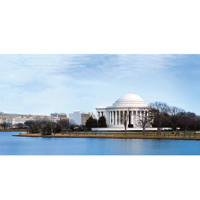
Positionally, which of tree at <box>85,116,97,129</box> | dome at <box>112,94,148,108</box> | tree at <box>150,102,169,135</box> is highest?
dome at <box>112,94,148,108</box>

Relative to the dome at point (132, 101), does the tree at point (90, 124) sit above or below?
below

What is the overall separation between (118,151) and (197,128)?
33312 millimetres

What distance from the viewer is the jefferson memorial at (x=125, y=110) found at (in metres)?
73.2

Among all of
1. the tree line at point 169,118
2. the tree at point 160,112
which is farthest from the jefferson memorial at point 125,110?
the tree at point 160,112

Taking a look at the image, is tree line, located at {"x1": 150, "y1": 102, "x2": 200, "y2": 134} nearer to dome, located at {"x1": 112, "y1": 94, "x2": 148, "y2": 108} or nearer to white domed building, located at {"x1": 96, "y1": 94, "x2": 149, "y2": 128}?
white domed building, located at {"x1": 96, "y1": 94, "x2": 149, "y2": 128}

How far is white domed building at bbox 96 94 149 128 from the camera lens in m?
73.3

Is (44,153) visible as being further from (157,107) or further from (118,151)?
(157,107)

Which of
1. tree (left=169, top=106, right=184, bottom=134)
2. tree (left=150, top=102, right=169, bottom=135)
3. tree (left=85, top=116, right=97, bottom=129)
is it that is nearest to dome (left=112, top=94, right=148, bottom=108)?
tree (left=85, top=116, right=97, bottom=129)

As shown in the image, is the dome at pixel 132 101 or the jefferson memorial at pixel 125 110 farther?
the dome at pixel 132 101

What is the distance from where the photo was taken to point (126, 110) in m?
75.6

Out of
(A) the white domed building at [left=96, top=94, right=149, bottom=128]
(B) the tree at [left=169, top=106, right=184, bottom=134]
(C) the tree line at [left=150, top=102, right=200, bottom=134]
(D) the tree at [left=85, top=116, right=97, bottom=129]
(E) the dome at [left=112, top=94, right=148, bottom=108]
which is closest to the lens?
(C) the tree line at [left=150, top=102, right=200, bottom=134]

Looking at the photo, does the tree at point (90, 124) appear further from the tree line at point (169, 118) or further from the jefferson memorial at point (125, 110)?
the tree line at point (169, 118)

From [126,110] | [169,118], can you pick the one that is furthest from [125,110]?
[169,118]

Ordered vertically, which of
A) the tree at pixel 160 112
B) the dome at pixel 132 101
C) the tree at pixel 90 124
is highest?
the dome at pixel 132 101
